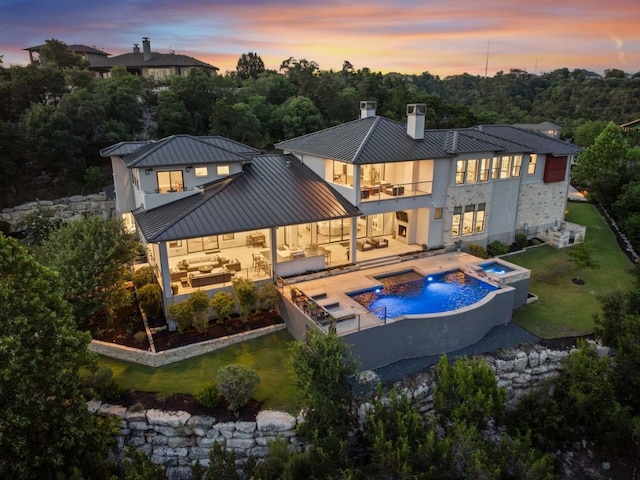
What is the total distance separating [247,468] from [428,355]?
851 centimetres

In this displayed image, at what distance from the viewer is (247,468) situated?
13.1m

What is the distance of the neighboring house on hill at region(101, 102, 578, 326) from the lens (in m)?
20.9

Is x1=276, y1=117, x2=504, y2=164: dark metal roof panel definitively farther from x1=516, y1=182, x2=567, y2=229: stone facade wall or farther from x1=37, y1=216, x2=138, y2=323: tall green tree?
x1=37, y1=216, x2=138, y2=323: tall green tree

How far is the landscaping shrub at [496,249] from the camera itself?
88.2 ft

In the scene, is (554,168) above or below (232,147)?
below

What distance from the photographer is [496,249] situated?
2688 centimetres

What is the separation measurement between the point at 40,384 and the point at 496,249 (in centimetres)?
2437

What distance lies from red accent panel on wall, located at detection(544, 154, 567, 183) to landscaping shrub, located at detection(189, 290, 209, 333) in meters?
24.0

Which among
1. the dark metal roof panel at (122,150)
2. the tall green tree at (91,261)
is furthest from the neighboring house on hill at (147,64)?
the tall green tree at (91,261)

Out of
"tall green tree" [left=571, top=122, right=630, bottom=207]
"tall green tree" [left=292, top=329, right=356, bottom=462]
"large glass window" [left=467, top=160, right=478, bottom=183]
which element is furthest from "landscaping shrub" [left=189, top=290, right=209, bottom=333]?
"tall green tree" [left=571, top=122, right=630, bottom=207]

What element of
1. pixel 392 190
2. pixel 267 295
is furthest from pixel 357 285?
pixel 392 190

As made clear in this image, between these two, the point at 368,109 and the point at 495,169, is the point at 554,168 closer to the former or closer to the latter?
the point at 495,169

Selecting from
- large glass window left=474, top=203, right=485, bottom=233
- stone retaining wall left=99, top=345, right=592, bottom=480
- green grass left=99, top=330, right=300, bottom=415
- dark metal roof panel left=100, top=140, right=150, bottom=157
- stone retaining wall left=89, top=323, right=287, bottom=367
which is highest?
dark metal roof panel left=100, top=140, right=150, bottom=157

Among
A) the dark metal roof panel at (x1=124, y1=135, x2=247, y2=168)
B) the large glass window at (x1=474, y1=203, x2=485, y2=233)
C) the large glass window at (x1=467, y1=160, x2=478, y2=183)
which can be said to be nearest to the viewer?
the dark metal roof panel at (x1=124, y1=135, x2=247, y2=168)
